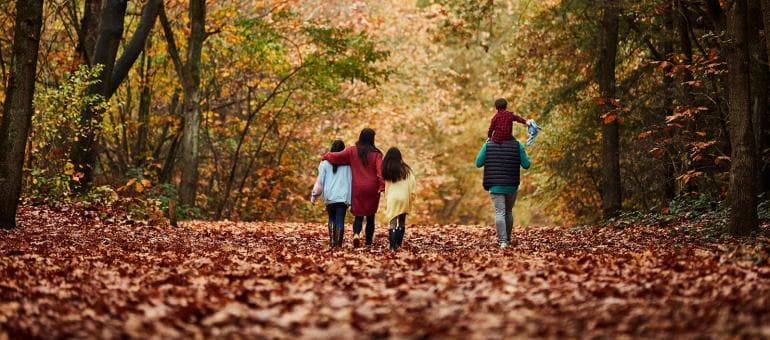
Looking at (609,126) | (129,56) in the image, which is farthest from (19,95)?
(609,126)

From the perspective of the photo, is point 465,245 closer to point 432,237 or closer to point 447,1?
point 432,237

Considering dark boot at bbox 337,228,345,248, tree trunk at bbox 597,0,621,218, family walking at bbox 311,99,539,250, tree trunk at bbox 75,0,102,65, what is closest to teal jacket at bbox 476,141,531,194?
family walking at bbox 311,99,539,250

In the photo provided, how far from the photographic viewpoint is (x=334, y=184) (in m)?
13.4

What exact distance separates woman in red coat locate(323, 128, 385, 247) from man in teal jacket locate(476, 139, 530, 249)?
1475mm

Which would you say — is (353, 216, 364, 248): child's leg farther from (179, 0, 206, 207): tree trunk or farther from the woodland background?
(179, 0, 206, 207): tree trunk

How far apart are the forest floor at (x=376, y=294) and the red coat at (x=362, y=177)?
1.71 meters

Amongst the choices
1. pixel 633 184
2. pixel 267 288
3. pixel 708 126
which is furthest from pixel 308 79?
pixel 267 288

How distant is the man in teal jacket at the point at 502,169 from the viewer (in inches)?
520

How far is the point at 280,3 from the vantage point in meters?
28.2

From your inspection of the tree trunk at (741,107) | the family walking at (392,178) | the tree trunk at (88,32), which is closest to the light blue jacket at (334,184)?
the family walking at (392,178)

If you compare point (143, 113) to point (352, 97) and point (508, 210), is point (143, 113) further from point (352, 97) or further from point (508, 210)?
point (508, 210)

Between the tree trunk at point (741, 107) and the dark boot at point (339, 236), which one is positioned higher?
the tree trunk at point (741, 107)

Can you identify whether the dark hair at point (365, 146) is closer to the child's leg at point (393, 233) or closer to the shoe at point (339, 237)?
the child's leg at point (393, 233)

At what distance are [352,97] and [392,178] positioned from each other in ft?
73.7
